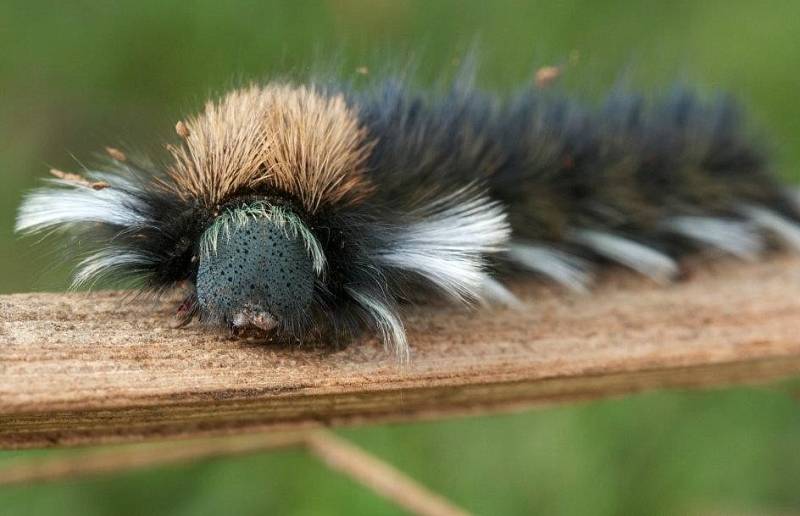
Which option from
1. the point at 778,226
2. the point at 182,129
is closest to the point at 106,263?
the point at 182,129

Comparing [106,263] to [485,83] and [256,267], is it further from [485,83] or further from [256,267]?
[485,83]

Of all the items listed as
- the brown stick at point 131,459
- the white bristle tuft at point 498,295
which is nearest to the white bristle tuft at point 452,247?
the white bristle tuft at point 498,295

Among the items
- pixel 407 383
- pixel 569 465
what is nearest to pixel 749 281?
pixel 569 465

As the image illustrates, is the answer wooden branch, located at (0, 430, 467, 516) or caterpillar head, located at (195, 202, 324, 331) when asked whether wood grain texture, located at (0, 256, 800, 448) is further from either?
wooden branch, located at (0, 430, 467, 516)

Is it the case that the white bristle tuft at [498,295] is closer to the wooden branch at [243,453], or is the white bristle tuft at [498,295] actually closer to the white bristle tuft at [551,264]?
the white bristle tuft at [551,264]

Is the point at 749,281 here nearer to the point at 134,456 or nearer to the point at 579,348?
the point at 579,348
